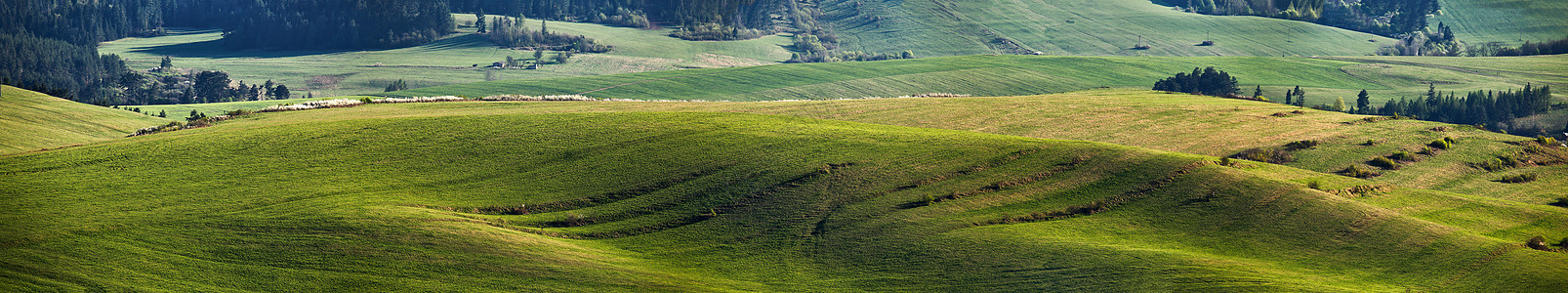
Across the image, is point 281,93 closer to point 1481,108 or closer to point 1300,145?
point 1300,145

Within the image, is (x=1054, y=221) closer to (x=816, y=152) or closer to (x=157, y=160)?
(x=816, y=152)

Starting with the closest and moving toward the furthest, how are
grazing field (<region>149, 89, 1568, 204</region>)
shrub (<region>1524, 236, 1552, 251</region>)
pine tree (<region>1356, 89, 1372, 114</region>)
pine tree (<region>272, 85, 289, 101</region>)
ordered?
1. shrub (<region>1524, 236, 1552, 251</region>)
2. grazing field (<region>149, 89, 1568, 204</region>)
3. pine tree (<region>1356, 89, 1372, 114</region>)
4. pine tree (<region>272, 85, 289, 101</region>)

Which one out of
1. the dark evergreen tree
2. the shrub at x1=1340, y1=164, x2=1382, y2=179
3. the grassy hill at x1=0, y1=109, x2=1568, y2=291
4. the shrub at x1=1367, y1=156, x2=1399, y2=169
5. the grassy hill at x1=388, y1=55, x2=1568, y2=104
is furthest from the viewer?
the grassy hill at x1=388, y1=55, x2=1568, y2=104

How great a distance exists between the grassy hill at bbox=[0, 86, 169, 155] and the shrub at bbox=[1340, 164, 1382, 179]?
3152 inches

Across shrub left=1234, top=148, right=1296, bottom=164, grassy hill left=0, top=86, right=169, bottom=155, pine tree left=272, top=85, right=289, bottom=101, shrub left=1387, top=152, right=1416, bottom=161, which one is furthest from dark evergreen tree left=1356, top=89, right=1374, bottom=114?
pine tree left=272, top=85, right=289, bottom=101

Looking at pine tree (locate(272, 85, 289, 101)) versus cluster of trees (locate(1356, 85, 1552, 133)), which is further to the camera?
pine tree (locate(272, 85, 289, 101))

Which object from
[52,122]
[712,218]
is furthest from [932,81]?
[712,218]

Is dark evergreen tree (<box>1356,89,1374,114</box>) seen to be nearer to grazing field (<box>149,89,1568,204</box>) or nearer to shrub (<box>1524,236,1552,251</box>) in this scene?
grazing field (<box>149,89,1568,204</box>)

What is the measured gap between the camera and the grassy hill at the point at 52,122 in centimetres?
6494

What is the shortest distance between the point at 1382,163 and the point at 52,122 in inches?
3493

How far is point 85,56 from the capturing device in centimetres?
19962

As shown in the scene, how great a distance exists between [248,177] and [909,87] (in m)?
131

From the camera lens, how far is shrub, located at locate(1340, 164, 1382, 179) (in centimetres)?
6788

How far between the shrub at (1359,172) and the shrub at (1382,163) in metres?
1.86
